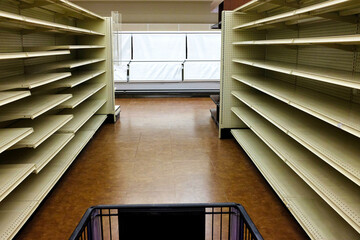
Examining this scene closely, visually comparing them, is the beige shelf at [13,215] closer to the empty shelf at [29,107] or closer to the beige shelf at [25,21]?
the empty shelf at [29,107]

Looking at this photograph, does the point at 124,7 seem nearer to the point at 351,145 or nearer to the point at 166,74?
the point at 166,74

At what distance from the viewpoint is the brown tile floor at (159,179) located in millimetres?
3012

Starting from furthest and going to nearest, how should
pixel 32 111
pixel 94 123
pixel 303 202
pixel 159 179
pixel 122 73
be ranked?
1. pixel 122 73
2. pixel 94 123
3. pixel 159 179
4. pixel 32 111
5. pixel 303 202

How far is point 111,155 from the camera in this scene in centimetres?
477

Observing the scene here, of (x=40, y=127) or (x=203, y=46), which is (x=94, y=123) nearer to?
(x=40, y=127)

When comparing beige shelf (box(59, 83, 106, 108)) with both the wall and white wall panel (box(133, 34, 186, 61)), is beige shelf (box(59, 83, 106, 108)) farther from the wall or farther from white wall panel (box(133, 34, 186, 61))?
the wall

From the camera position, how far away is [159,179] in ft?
12.9

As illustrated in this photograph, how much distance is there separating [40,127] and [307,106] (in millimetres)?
2497

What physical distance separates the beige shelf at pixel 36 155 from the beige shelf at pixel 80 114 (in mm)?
474

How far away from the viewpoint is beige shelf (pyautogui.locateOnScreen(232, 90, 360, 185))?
2205 millimetres

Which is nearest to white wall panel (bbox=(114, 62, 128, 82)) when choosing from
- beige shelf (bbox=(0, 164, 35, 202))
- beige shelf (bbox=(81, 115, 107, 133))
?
beige shelf (bbox=(81, 115, 107, 133))

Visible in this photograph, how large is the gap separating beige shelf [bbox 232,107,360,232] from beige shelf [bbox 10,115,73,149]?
7.12 feet

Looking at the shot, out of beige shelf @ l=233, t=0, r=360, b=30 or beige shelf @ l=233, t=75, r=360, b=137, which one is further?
beige shelf @ l=233, t=75, r=360, b=137

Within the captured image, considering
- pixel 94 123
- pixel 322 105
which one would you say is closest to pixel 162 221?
pixel 322 105
